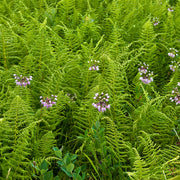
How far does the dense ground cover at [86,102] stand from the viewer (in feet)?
6.14

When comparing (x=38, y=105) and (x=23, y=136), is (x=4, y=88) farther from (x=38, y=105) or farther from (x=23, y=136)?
(x=23, y=136)

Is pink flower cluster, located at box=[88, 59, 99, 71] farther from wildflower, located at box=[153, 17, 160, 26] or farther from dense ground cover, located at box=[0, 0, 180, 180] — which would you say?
wildflower, located at box=[153, 17, 160, 26]

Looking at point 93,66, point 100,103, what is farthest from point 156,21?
point 100,103

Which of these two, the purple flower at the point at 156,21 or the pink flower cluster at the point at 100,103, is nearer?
the pink flower cluster at the point at 100,103

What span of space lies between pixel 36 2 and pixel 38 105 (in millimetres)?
1910

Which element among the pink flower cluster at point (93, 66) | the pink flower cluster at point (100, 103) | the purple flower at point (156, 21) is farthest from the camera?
the purple flower at point (156, 21)

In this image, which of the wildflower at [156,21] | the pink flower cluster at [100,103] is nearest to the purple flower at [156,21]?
the wildflower at [156,21]

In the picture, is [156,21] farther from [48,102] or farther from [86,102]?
[48,102]

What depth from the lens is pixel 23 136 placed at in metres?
1.94

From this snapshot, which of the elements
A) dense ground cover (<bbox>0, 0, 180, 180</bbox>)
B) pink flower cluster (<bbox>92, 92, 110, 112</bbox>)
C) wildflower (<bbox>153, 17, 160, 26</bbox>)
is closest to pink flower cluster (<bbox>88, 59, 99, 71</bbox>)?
dense ground cover (<bbox>0, 0, 180, 180</bbox>)

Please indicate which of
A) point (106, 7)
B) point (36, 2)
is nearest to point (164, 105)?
point (106, 7)

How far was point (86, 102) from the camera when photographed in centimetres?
218

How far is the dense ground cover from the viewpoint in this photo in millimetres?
1872

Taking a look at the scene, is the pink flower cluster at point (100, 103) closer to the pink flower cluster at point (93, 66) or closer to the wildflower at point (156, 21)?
the pink flower cluster at point (93, 66)
